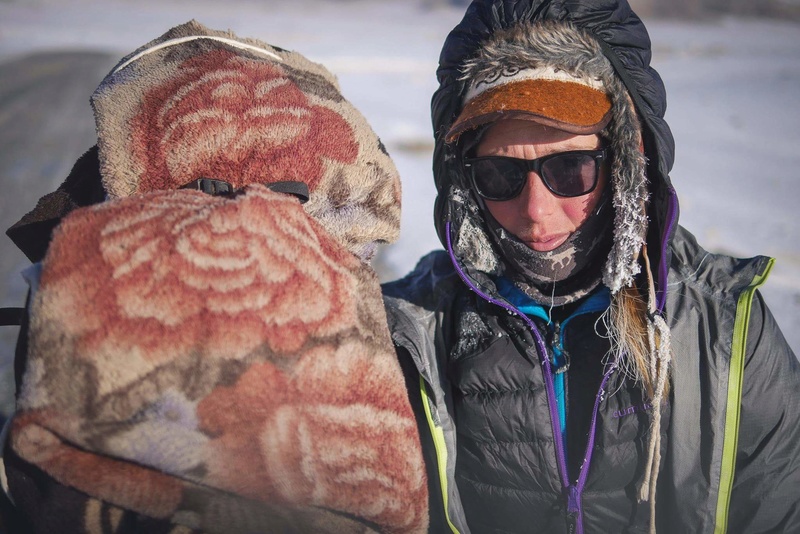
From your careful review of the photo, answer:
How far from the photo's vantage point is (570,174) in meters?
1.31

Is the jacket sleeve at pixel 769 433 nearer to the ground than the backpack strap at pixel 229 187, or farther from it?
nearer to the ground

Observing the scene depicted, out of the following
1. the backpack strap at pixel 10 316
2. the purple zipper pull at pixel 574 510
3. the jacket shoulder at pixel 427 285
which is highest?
the backpack strap at pixel 10 316

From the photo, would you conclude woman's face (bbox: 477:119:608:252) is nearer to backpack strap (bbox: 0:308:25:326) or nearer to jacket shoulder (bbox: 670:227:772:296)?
jacket shoulder (bbox: 670:227:772:296)

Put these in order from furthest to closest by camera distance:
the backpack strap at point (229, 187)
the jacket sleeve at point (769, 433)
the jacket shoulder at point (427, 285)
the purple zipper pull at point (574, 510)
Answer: the jacket shoulder at point (427, 285) < the purple zipper pull at point (574, 510) < the jacket sleeve at point (769, 433) < the backpack strap at point (229, 187)

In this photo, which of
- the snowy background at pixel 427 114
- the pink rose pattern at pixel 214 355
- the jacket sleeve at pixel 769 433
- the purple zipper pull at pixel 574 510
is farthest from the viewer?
the snowy background at pixel 427 114

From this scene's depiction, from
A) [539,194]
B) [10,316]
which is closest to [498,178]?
[539,194]

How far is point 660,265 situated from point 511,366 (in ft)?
1.33

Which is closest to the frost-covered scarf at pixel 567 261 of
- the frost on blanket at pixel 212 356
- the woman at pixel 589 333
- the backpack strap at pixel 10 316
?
the woman at pixel 589 333

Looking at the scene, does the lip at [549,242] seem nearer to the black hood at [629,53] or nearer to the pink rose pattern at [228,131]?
the black hood at [629,53]

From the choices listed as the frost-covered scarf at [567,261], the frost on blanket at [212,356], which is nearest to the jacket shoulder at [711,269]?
the frost-covered scarf at [567,261]

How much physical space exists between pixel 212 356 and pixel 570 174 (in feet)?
2.86

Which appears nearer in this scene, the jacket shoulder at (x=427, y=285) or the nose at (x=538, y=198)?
the nose at (x=538, y=198)

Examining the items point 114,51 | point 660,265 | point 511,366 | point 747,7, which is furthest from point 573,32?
point 747,7

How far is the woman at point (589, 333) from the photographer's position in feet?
4.07
